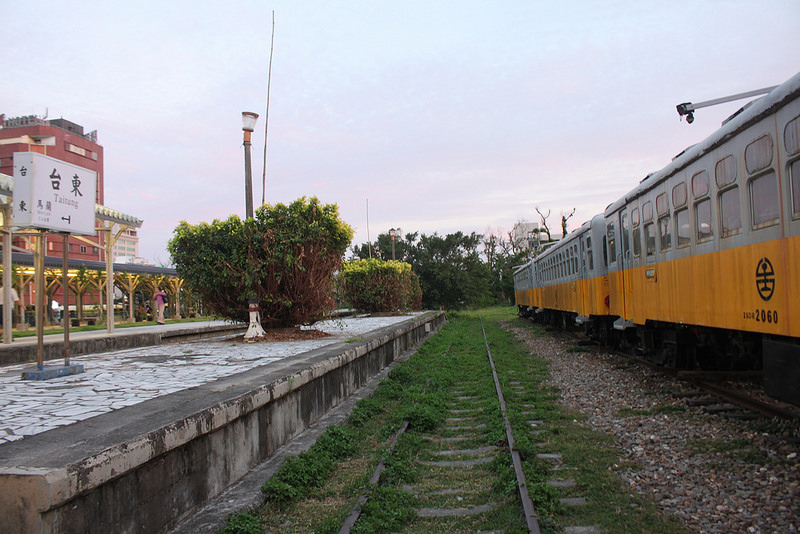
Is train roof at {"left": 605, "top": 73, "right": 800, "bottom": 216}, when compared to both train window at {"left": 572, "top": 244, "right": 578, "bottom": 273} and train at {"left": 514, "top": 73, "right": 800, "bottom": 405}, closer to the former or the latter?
train at {"left": 514, "top": 73, "right": 800, "bottom": 405}

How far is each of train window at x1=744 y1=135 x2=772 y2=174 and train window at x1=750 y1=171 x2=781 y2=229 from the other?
91 mm

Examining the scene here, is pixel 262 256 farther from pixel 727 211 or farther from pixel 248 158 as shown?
pixel 727 211

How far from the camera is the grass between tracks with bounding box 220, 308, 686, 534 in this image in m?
3.41

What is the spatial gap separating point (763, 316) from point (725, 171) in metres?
1.58

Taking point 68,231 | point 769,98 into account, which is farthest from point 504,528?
point 68,231

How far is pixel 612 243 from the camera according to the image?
10.4m

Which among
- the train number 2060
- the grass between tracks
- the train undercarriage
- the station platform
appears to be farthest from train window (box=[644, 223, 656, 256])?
the station platform

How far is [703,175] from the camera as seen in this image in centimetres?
582

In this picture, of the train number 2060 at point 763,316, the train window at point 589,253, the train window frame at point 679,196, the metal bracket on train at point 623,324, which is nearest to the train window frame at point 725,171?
the train window frame at point 679,196

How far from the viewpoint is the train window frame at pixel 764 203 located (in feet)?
13.9

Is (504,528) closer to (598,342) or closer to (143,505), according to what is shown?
(143,505)

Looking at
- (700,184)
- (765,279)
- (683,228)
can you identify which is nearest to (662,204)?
(683,228)

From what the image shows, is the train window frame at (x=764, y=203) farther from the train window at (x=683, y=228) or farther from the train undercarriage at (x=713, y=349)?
the train window at (x=683, y=228)

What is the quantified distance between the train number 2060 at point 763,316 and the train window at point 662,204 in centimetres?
274
